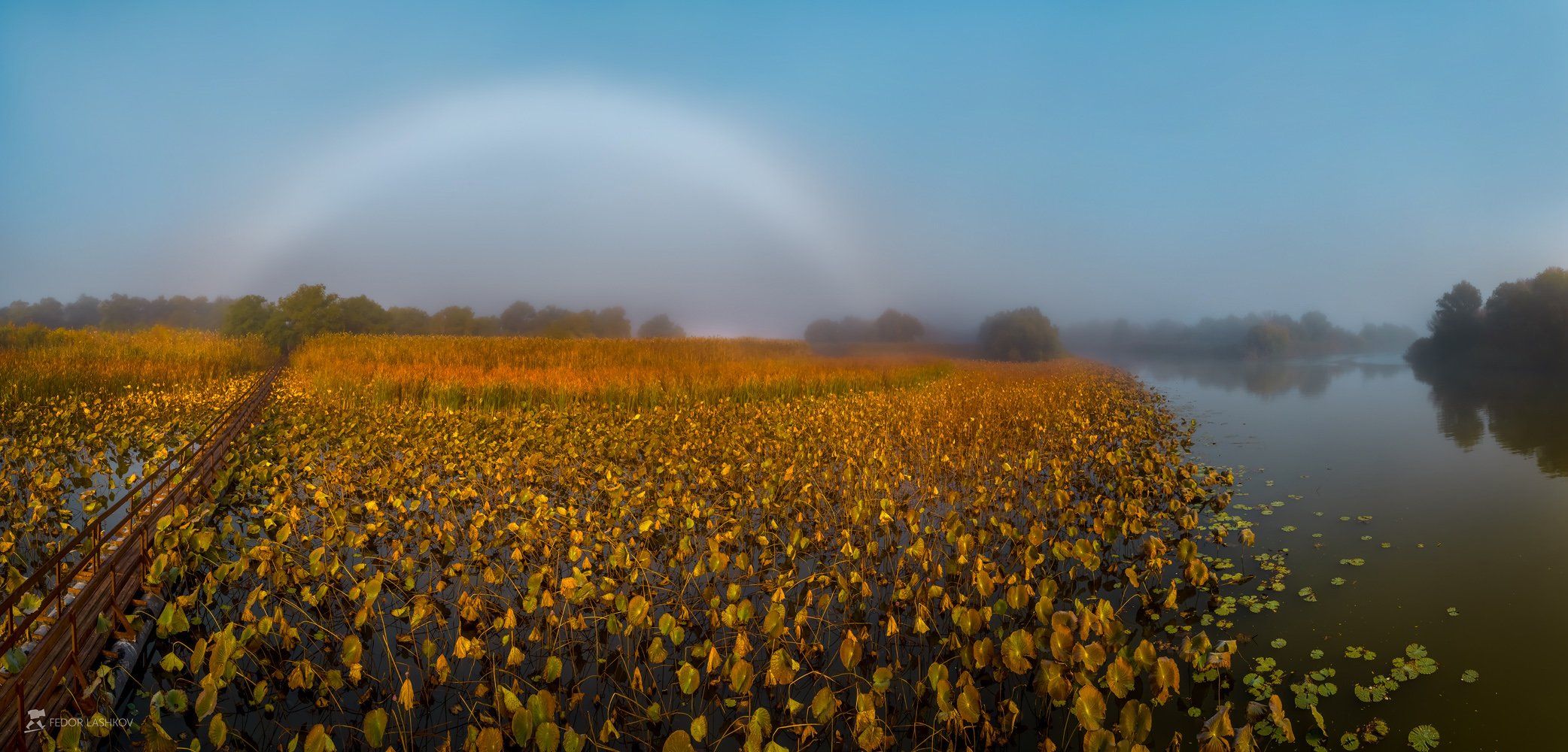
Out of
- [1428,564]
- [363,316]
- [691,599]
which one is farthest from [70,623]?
[363,316]

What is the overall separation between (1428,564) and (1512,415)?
78.7ft

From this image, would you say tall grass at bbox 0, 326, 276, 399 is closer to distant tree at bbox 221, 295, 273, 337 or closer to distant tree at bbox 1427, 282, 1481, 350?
distant tree at bbox 221, 295, 273, 337

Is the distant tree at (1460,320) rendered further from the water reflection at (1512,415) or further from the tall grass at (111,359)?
the tall grass at (111,359)

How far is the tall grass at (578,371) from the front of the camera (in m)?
16.1

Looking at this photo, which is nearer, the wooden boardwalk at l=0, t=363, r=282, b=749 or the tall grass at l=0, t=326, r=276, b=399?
the wooden boardwalk at l=0, t=363, r=282, b=749

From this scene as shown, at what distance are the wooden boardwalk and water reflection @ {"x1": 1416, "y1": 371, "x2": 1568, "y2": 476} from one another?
18.7 meters

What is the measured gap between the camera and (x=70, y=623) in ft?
12.8

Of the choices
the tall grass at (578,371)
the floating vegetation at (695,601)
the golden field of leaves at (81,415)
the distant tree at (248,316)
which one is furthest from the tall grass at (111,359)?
the distant tree at (248,316)

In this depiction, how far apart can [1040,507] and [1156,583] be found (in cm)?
172

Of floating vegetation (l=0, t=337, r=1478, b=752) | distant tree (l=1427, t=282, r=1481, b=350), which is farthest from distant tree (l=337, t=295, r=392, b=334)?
distant tree (l=1427, t=282, r=1481, b=350)

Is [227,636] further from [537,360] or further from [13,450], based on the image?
[537,360]

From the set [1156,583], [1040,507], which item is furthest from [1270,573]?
[1040,507]

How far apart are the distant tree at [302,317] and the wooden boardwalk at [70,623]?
172 feet

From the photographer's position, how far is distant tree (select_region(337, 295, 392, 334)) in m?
57.8
